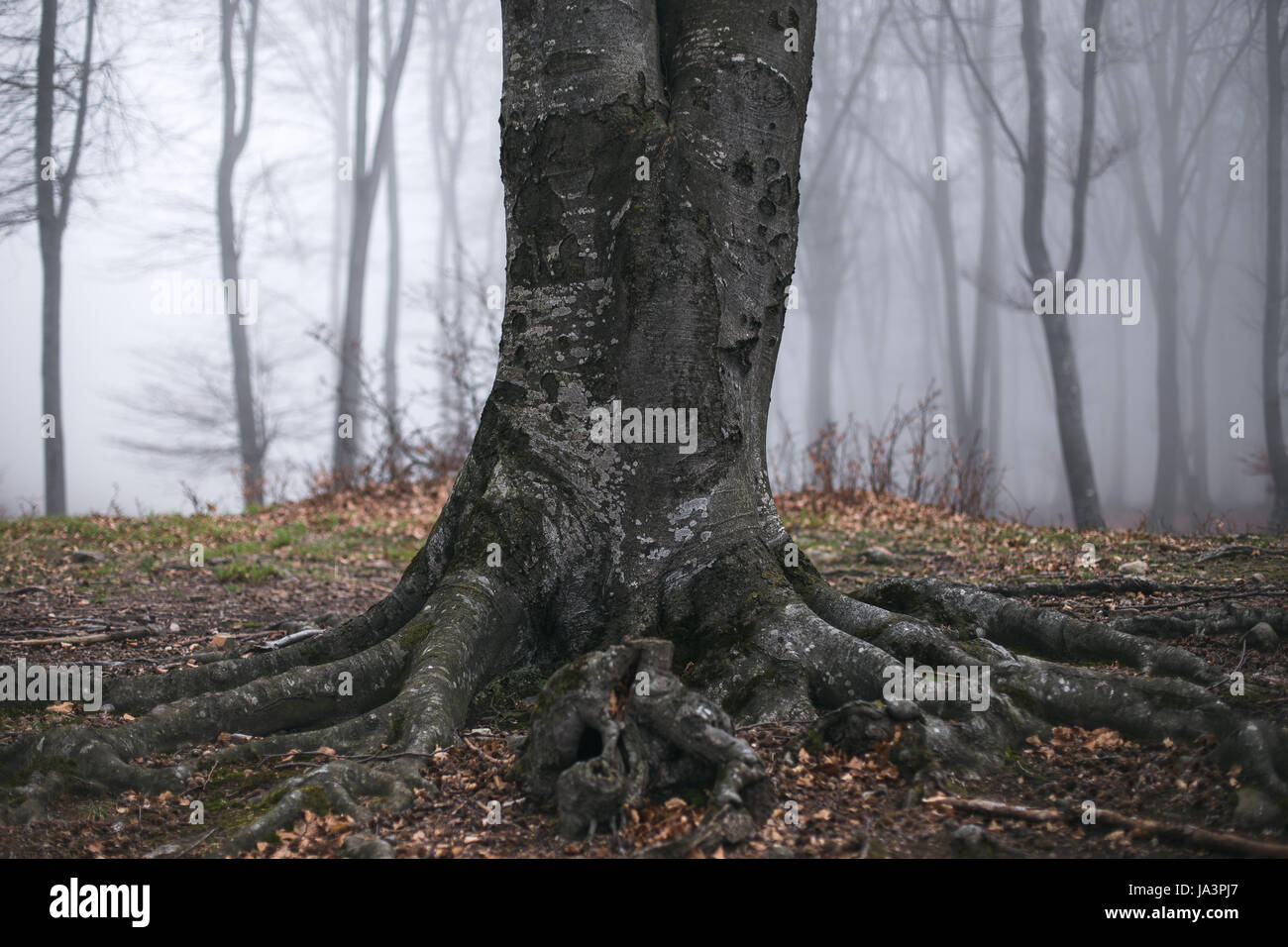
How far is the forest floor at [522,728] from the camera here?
2.71 m

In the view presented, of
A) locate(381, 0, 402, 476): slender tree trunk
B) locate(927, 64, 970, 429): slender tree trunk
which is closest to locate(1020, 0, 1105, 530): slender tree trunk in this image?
locate(927, 64, 970, 429): slender tree trunk

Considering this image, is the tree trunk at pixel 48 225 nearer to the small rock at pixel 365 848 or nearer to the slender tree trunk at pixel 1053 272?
the small rock at pixel 365 848

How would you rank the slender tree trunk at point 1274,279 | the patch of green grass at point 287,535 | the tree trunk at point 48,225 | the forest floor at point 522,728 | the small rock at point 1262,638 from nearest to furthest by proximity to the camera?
the forest floor at point 522,728 < the small rock at point 1262,638 < the patch of green grass at point 287,535 < the slender tree trunk at point 1274,279 < the tree trunk at point 48,225

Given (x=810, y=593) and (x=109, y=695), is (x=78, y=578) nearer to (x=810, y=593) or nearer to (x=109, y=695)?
(x=109, y=695)

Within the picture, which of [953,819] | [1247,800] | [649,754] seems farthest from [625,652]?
[1247,800]

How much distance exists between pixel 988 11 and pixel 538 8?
745 inches

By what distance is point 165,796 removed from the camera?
3191mm
